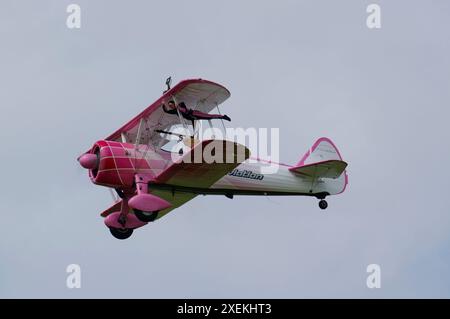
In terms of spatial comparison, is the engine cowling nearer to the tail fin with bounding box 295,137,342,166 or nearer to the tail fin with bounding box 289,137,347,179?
the tail fin with bounding box 289,137,347,179

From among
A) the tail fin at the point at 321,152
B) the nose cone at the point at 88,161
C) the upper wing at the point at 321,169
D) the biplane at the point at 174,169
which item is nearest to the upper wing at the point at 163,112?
the biplane at the point at 174,169

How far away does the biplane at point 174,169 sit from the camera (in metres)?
22.4

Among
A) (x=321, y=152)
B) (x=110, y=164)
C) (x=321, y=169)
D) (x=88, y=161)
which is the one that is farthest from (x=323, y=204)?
(x=88, y=161)

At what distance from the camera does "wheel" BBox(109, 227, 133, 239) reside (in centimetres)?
2462

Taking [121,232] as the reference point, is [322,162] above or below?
above

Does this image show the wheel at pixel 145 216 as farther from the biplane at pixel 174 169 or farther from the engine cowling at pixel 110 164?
the engine cowling at pixel 110 164

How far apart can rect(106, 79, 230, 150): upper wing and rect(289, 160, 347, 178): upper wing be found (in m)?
2.94

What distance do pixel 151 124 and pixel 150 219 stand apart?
2530 mm

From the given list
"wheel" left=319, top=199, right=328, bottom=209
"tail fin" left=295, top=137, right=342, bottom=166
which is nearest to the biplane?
"wheel" left=319, top=199, right=328, bottom=209

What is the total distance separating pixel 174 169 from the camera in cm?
2253

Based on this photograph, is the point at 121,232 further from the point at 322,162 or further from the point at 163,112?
the point at 322,162

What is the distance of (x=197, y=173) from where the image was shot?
22719 millimetres

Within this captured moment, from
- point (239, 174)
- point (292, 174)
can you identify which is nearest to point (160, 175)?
point (239, 174)

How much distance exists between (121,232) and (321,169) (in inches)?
199
